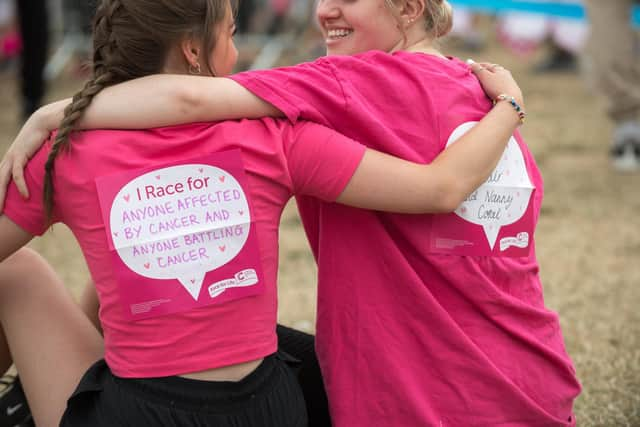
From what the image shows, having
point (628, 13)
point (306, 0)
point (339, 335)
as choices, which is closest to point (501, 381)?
point (339, 335)

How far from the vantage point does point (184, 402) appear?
5.03 feet

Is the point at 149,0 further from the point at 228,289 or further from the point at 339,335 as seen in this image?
the point at 339,335

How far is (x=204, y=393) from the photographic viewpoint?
60.4 inches

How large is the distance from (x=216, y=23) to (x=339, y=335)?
0.63 m

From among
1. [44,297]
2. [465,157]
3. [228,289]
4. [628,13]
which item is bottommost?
[628,13]

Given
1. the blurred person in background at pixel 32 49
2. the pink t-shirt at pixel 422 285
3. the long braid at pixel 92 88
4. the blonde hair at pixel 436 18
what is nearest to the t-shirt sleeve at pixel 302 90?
the pink t-shirt at pixel 422 285

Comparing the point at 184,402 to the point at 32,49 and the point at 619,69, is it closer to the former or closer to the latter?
the point at 619,69

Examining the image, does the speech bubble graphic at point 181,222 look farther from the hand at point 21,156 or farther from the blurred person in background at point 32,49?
the blurred person in background at point 32,49

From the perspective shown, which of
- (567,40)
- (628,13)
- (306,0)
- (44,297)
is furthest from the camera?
(306,0)

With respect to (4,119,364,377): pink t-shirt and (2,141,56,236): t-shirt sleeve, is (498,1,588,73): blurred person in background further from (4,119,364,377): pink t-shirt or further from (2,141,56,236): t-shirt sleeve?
(2,141,56,236): t-shirt sleeve

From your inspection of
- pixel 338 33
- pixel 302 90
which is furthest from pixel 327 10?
pixel 302 90

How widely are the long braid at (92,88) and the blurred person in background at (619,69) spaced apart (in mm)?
3999

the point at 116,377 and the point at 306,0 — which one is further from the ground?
the point at 116,377

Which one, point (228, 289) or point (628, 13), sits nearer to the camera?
point (228, 289)
